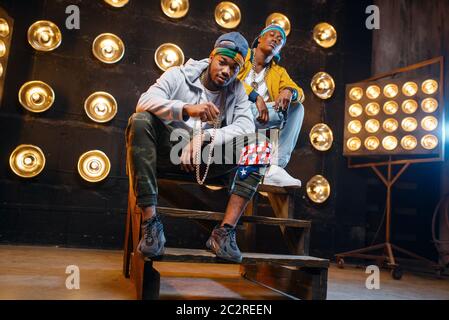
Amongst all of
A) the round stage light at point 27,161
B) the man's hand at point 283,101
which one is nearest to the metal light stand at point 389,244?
the man's hand at point 283,101

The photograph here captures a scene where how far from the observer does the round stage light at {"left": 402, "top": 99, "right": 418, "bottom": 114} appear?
384cm

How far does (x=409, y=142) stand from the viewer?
152 inches

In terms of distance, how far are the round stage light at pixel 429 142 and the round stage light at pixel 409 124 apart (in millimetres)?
154

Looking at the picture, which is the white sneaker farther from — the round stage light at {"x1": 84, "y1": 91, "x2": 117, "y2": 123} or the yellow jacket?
the round stage light at {"x1": 84, "y1": 91, "x2": 117, "y2": 123}

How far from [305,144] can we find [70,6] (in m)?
2.95

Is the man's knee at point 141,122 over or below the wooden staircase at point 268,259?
over

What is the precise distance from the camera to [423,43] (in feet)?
15.9

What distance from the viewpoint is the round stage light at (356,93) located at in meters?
4.29

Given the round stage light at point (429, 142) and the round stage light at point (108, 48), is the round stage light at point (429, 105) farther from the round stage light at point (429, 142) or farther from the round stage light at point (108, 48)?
the round stage light at point (108, 48)

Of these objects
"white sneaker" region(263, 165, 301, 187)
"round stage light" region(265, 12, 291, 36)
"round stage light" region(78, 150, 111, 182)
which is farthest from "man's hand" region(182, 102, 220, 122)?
"round stage light" region(265, 12, 291, 36)

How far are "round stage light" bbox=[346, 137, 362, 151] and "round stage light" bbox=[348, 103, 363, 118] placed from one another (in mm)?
266

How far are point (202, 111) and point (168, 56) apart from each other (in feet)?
7.96

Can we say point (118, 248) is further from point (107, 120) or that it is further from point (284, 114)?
point (284, 114)
